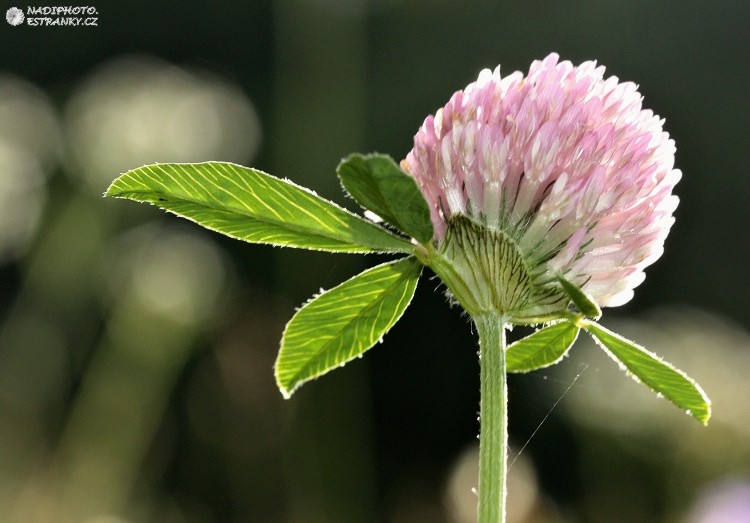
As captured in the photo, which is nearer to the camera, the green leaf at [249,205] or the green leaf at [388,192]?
the green leaf at [388,192]

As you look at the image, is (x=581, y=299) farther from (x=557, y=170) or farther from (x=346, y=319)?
(x=346, y=319)

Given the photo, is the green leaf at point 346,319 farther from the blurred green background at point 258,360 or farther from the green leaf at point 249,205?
the blurred green background at point 258,360

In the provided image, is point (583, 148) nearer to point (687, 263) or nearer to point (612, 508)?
point (612, 508)

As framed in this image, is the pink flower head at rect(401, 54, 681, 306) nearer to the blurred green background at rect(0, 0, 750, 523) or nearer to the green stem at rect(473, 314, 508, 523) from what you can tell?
the green stem at rect(473, 314, 508, 523)

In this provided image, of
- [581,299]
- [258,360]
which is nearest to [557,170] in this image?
[581,299]

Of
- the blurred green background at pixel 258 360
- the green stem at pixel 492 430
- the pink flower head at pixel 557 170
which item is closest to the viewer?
the green stem at pixel 492 430

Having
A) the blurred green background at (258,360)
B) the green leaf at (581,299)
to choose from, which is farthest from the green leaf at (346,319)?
the blurred green background at (258,360)

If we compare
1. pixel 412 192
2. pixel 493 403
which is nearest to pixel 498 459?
pixel 493 403
